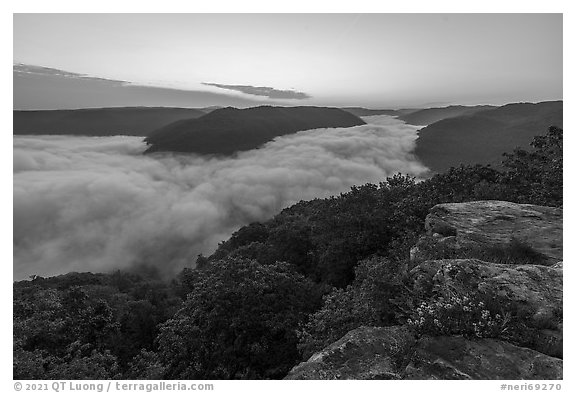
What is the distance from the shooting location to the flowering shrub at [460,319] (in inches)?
219

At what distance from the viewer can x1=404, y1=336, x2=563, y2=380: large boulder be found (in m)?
5.29

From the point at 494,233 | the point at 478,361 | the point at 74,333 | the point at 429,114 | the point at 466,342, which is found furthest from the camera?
the point at 429,114

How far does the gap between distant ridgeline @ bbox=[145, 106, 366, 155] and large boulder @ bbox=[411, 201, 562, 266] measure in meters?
6.70

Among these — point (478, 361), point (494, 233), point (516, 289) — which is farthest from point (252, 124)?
point (478, 361)

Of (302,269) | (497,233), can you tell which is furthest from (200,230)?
(497,233)

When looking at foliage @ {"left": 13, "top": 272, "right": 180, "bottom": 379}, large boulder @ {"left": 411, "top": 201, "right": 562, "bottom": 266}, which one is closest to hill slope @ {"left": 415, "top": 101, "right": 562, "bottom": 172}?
large boulder @ {"left": 411, "top": 201, "right": 562, "bottom": 266}

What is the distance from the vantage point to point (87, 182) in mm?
18016

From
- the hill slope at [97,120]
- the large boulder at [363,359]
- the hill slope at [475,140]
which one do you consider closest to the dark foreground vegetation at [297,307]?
the large boulder at [363,359]

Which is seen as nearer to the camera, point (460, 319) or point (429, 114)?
point (460, 319)

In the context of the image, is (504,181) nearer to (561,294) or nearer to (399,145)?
(399,145)

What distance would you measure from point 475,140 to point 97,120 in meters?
29.4

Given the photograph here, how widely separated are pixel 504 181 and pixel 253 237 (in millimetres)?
27230

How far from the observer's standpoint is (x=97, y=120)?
1400 centimetres

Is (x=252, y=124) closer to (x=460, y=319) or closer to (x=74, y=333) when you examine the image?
(x=74, y=333)
